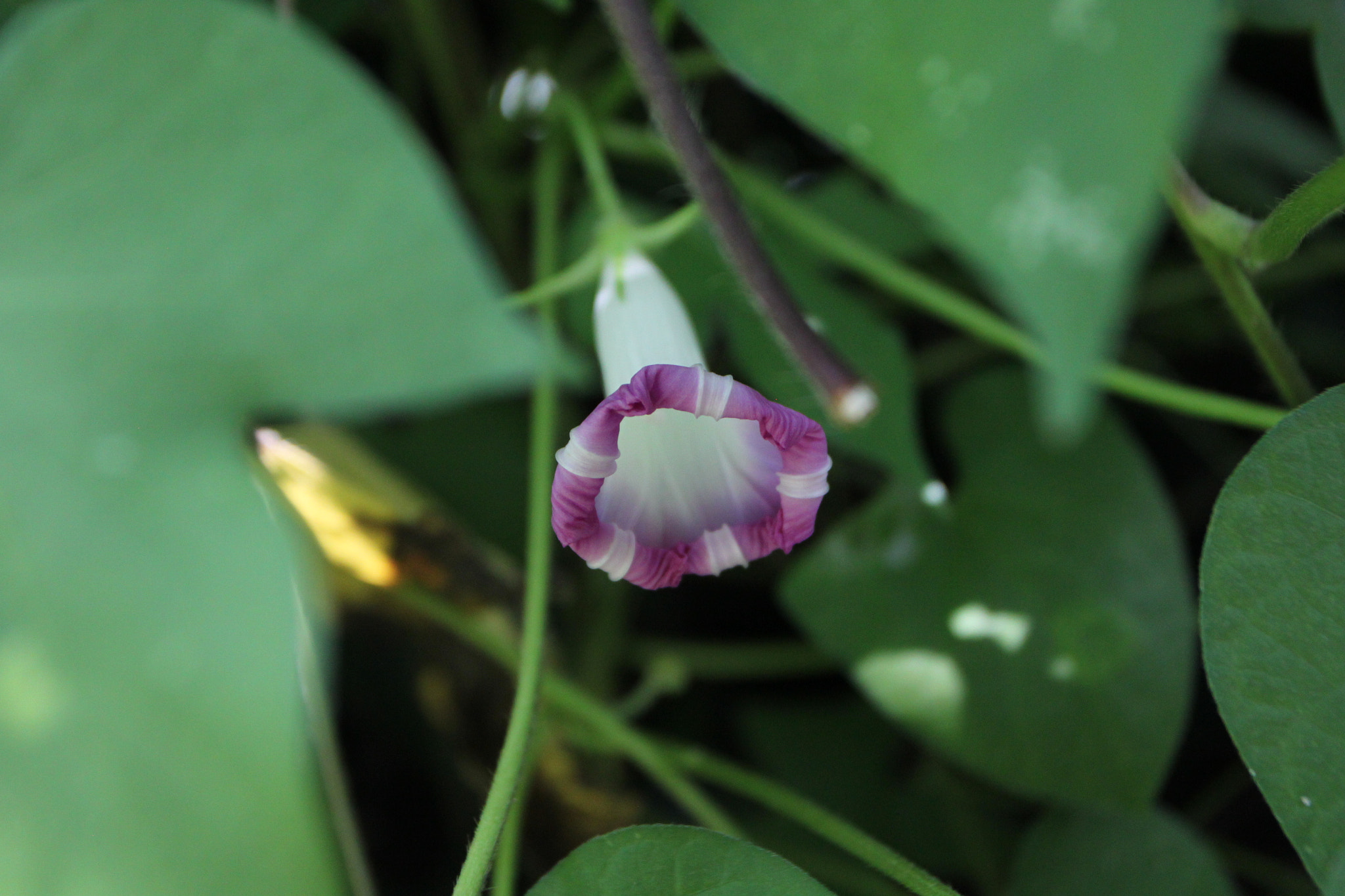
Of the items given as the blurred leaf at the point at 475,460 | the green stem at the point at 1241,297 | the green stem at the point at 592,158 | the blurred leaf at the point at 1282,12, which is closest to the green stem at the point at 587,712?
the blurred leaf at the point at 475,460

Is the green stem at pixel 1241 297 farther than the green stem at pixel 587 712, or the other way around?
the green stem at pixel 587 712

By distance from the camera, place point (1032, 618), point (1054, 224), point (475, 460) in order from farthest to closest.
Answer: point (475, 460) → point (1032, 618) → point (1054, 224)

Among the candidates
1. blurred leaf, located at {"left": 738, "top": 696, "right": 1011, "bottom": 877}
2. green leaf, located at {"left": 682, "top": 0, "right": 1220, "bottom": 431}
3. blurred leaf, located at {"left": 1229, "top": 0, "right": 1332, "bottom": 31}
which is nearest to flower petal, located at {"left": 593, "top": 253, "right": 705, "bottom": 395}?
green leaf, located at {"left": 682, "top": 0, "right": 1220, "bottom": 431}

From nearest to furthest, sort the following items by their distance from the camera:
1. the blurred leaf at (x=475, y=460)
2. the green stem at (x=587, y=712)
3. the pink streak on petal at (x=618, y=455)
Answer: the pink streak on petal at (x=618, y=455), the green stem at (x=587, y=712), the blurred leaf at (x=475, y=460)

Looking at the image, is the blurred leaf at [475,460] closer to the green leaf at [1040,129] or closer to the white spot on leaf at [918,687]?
the white spot on leaf at [918,687]

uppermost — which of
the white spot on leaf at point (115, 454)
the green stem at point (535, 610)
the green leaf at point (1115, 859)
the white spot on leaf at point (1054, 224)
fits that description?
the white spot on leaf at point (1054, 224)

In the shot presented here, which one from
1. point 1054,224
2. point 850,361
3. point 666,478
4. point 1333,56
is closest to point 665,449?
point 666,478

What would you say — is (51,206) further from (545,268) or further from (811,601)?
(811,601)

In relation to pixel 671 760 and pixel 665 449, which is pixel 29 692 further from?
pixel 671 760
